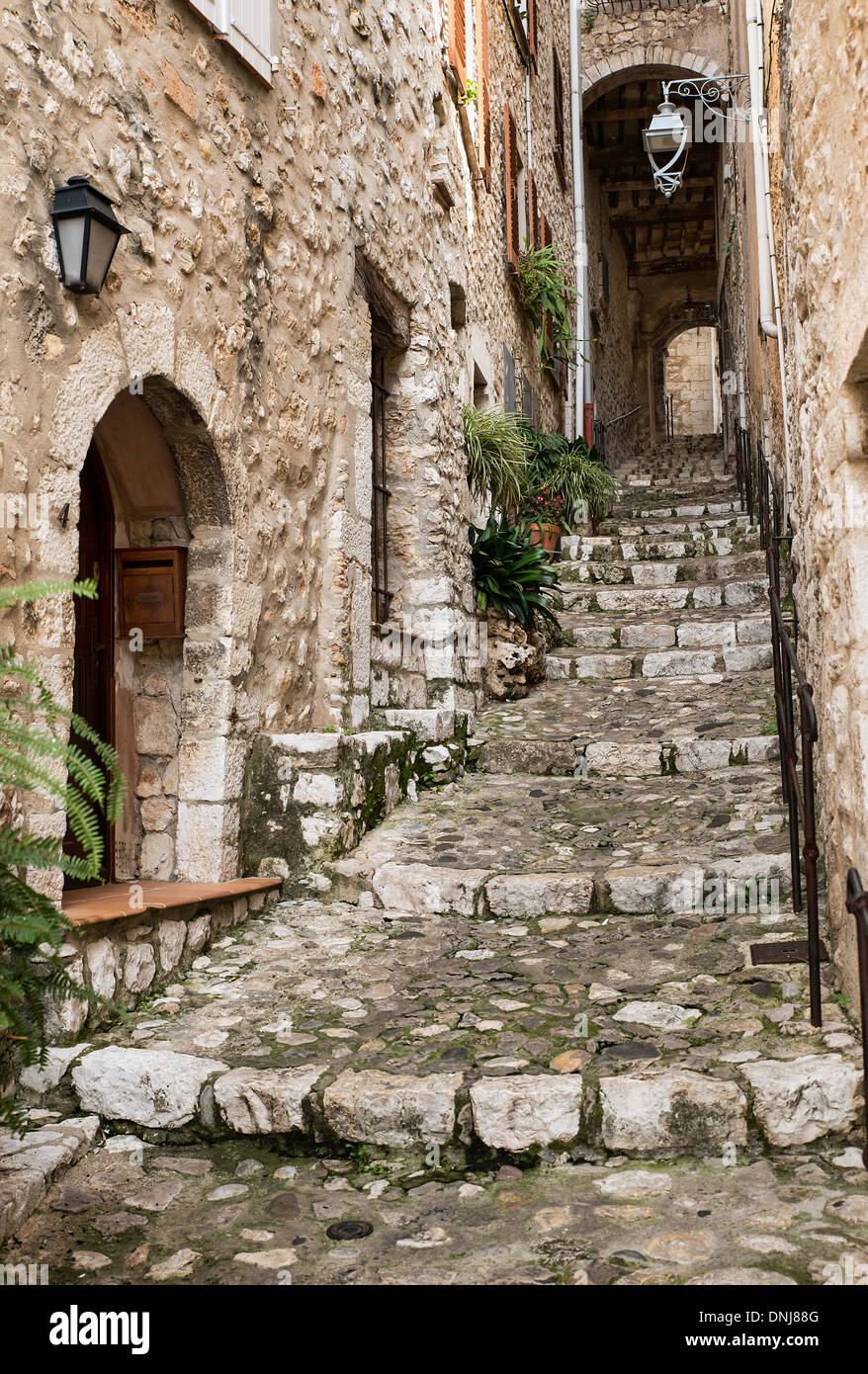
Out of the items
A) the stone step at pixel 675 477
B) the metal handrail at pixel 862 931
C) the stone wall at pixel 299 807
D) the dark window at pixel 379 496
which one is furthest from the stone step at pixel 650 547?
the metal handrail at pixel 862 931

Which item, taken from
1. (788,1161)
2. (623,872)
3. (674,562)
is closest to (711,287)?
(674,562)

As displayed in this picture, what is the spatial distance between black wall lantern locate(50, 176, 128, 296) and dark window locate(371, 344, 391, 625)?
293 cm

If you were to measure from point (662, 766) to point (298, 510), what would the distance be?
6.90ft

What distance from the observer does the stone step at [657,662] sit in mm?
6301

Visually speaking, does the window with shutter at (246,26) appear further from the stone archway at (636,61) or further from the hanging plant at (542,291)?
the stone archway at (636,61)

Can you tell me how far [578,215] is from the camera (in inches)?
528

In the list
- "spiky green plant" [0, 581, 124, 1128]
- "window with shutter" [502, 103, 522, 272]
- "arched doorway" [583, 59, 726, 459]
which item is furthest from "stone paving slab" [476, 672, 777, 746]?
"arched doorway" [583, 59, 726, 459]

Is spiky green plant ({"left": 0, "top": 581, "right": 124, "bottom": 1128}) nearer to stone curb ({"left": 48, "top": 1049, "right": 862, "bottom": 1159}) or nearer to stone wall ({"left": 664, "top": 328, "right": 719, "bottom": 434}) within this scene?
stone curb ({"left": 48, "top": 1049, "right": 862, "bottom": 1159})

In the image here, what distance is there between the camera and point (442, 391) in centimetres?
604

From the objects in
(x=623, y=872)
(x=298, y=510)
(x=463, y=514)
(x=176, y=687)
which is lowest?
(x=623, y=872)

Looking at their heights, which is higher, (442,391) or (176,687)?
(442,391)

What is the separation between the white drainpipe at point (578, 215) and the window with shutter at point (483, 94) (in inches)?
184

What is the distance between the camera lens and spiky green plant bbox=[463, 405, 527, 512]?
6730 millimetres
